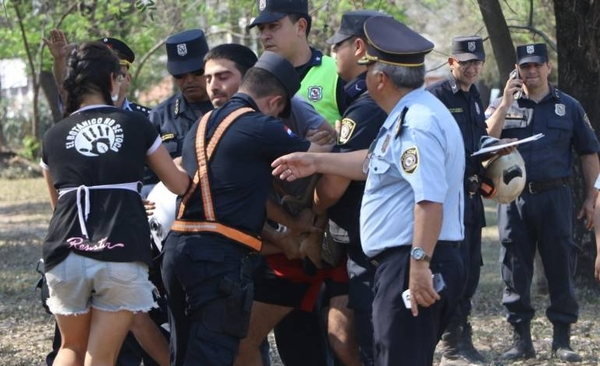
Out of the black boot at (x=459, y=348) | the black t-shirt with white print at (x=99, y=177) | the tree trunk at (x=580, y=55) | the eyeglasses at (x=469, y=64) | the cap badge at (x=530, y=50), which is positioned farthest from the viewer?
the tree trunk at (x=580, y=55)

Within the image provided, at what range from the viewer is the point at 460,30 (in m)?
26.9

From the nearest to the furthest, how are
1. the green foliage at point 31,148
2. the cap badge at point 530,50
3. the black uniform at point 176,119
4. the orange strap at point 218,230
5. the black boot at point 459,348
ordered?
the orange strap at point 218,230 → the black uniform at point 176,119 → the black boot at point 459,348 → the cap badge at point 530,50 → the green foliage at point 31,148

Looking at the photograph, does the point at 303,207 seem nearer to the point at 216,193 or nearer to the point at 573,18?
the point at 216,193

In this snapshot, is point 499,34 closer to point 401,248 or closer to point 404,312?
point 401,248

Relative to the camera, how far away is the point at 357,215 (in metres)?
5.71

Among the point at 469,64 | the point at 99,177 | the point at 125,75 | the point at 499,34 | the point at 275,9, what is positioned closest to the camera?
the point at 99,177

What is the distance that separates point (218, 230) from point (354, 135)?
0.80 m

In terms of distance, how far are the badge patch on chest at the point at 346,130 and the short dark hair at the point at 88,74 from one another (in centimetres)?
112

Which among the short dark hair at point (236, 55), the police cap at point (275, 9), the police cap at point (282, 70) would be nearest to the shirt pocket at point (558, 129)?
the police cap at point (275, 9)

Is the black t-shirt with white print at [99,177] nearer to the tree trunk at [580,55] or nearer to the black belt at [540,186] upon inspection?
the black belt at [540,186]

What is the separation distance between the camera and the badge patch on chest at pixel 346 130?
17.9 feet

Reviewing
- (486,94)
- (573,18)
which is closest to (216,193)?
(573,18)

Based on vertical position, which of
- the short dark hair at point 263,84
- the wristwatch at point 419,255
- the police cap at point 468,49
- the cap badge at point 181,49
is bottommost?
the police cap at point 468,49

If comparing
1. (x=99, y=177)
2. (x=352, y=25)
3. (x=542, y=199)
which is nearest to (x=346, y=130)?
(x=352, y=25)
